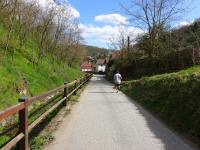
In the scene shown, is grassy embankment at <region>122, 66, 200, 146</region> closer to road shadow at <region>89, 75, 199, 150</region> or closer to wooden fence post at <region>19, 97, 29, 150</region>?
road shadow at <region>89, 75, 199, 150</region>

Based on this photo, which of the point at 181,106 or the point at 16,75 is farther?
the point at 16,75

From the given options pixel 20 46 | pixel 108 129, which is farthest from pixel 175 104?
pixel 20 46

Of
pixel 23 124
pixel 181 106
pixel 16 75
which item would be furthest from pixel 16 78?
pixel 23 124

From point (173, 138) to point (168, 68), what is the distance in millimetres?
27594

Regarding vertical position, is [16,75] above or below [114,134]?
above

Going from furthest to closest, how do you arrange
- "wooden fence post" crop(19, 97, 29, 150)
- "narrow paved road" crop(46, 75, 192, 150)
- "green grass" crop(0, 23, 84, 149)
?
"green grass" crop(0, 23, 84, 149), "narrow paved road" crop(46, 75, 192, 150), "wooden fence post" crop(19, 97, 29, 150)

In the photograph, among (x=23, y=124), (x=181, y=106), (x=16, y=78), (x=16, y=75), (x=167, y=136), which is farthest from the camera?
(x=16, y=75)

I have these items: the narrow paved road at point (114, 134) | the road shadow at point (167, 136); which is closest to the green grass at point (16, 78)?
the narrow paved road at point (114, 134)

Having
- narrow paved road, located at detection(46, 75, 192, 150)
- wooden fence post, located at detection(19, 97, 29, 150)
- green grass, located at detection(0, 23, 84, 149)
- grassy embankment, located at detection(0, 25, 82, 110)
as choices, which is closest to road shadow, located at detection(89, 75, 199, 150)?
narrow paved road, located at detection(46, 75, 192, 150)

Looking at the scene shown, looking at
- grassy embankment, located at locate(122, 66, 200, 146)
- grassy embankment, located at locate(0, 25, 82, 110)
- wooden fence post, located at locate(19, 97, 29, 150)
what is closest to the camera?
wooden fence post, located at locate(19, 97, 29, 150)

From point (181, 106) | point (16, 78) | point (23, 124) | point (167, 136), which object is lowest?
point (167, 136)

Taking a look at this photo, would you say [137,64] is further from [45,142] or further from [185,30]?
[45,142]

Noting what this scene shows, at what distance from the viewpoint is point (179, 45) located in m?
41.2

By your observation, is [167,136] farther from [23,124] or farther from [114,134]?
[23,124]
